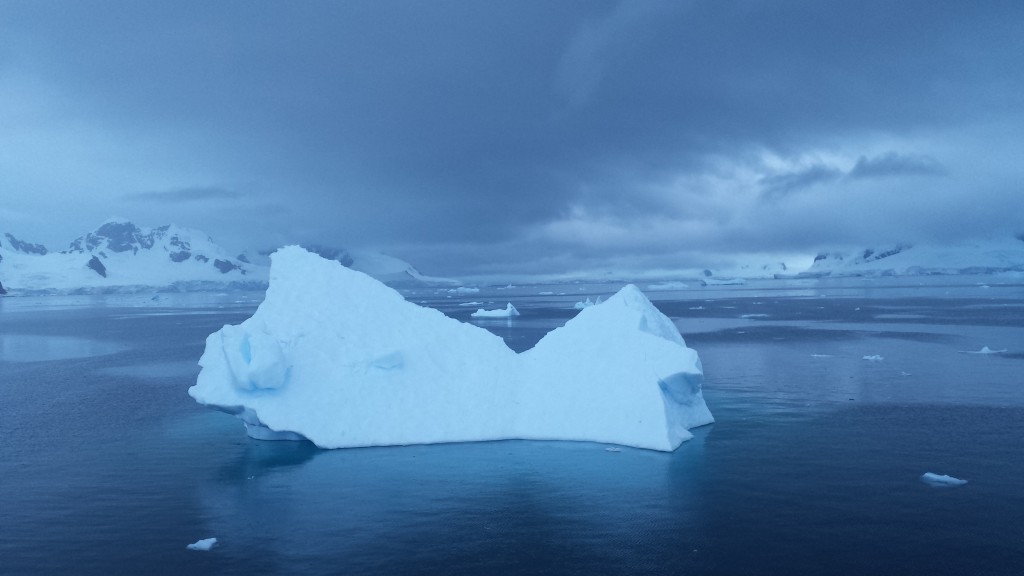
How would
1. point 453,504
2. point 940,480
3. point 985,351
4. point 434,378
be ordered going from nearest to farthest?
point 453,504 → point 940,480 → point 434,378 → point 985,351

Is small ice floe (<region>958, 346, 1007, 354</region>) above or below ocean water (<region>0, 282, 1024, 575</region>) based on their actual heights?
above

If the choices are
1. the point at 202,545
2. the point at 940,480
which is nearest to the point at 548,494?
the point at 202,545

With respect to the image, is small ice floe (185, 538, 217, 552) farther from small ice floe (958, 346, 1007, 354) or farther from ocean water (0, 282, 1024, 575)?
small ice floe (958, 346, 1007, 354)

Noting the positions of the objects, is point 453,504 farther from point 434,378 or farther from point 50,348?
point 50,348

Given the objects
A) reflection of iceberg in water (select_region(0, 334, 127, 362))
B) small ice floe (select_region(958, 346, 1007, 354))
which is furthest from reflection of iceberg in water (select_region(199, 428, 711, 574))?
reflection of iceberg in water (select_region(0, 334, 127, 362))

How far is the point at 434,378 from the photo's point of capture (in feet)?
62.5

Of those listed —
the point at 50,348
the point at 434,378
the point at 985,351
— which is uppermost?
the point at 434,378

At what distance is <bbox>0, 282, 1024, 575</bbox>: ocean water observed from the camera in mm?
10906

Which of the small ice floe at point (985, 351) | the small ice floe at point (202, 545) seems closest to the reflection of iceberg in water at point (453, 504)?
the small ice floe at point (202, 545)

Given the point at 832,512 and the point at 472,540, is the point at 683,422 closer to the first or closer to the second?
the point at 832,512

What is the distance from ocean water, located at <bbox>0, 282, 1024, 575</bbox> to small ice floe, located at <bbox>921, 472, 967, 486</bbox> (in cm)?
20

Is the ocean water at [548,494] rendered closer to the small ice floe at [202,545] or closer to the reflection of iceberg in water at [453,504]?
the reflection of iceberg in water at [453,504]

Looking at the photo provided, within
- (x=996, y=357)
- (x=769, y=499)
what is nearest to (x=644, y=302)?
(x=769, y=499)

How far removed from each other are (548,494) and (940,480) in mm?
7688
